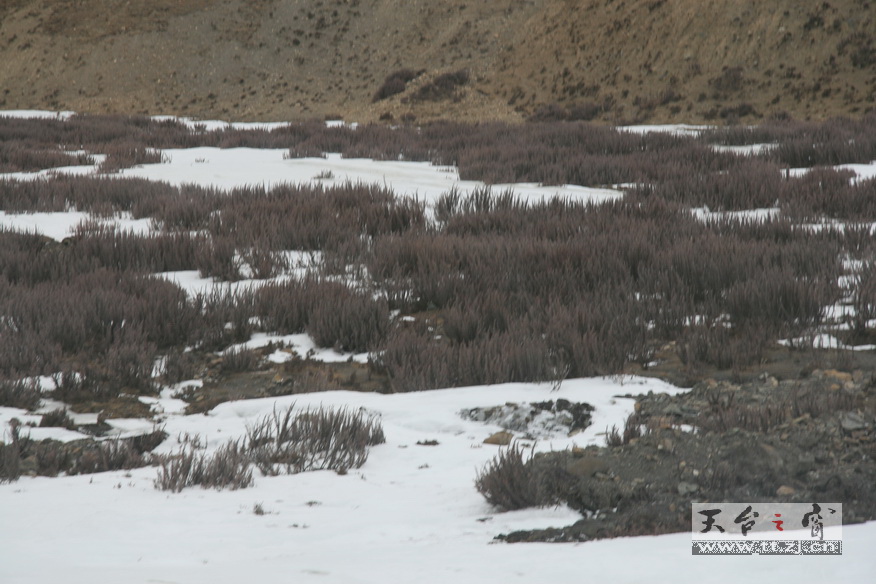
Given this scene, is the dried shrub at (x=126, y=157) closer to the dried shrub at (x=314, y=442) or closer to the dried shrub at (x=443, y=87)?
the dried shrub at (x=314, y=442)

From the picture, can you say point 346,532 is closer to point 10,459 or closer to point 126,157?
point 10,459

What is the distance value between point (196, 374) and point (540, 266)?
2.37 metres

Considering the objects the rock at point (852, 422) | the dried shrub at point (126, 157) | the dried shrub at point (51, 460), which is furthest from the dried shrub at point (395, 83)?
the rock at point (852, 422)

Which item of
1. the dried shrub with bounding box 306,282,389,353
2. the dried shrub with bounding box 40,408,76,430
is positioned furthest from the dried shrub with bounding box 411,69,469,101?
the dried shrub with bounding box 40,408,76,430

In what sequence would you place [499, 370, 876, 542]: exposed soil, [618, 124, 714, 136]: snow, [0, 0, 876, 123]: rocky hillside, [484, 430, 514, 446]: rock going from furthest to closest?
1. [0, 0, 876, 123]: rocky hillside
2. [618, 124, 714, 136]: snow
3. [484, 430, 514, 446]: rock
4. [499, 370, 876, 542]: exposed soil

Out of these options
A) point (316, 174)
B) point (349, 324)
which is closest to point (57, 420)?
point (349, 324)

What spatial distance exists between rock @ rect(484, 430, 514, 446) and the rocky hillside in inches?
739

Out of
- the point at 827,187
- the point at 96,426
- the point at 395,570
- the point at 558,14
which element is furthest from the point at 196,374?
the point at 558,14

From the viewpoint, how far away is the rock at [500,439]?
3144 mm

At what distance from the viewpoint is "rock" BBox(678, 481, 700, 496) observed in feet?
8.20

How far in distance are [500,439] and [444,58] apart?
1203 inches

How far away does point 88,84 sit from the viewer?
3762 cm

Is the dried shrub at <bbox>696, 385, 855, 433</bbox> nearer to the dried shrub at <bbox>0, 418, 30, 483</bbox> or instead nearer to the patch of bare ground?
the patch of bare ground

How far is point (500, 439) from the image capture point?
3.16 metres
